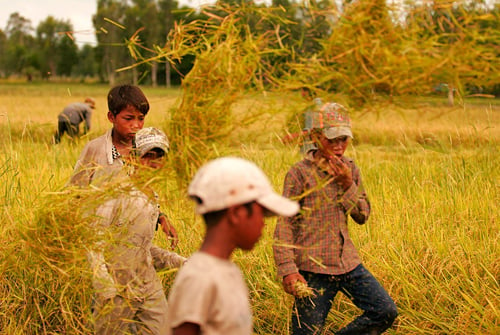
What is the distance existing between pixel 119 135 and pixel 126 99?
21 centimetres

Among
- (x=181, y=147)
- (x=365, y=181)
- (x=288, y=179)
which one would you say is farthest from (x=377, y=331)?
(x=365, y=181)

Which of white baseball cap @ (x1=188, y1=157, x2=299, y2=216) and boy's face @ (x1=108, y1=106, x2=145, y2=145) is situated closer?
white baseball cap @ (x1=188, y1=157, x2=299, y2=216)

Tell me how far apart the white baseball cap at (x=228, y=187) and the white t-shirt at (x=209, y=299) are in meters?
0.18

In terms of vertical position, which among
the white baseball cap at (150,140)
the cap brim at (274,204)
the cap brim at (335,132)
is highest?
the cap brim at (335,132)

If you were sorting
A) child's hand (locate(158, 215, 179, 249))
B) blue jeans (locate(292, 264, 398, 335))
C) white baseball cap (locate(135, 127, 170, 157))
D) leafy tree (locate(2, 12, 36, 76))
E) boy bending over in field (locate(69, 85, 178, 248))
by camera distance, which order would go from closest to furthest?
1. white baseball cap (locate(135, 127, 170, 157))
2. blue jeans (locate(292, 264, 398, 335))
3. boy bending over in field (locate(69, 85, 178, 248))
4. child's hand (locate(158, 215, 179, 249))
5. leafy tree (locate(2, 12, 36, 76))

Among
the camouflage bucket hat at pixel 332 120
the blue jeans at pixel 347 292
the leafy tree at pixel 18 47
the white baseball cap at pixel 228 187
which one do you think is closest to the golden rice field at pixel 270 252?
the camouflage bucket hat at pixel 332 120

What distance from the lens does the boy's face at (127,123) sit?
10.5ft

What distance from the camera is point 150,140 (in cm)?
271

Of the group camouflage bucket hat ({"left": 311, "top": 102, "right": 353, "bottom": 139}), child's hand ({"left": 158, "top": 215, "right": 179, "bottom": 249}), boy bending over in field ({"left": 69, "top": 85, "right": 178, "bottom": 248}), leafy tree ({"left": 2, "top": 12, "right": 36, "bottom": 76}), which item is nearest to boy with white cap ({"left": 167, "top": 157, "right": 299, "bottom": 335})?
camouflage bucket hat ({"left": 311, "top": 102, "right": 353, "bottom": 139})

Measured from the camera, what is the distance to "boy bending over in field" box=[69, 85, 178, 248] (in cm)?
311

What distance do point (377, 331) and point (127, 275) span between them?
4.44 feet

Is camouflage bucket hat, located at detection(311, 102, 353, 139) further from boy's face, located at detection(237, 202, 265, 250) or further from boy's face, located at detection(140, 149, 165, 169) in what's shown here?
boy's face, located at detection(237, 202, 265, 250)

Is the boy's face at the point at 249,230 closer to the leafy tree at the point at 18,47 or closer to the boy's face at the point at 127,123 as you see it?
the boy's face at the point at 127,123

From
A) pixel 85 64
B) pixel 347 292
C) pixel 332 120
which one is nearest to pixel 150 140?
pixel 332 120
